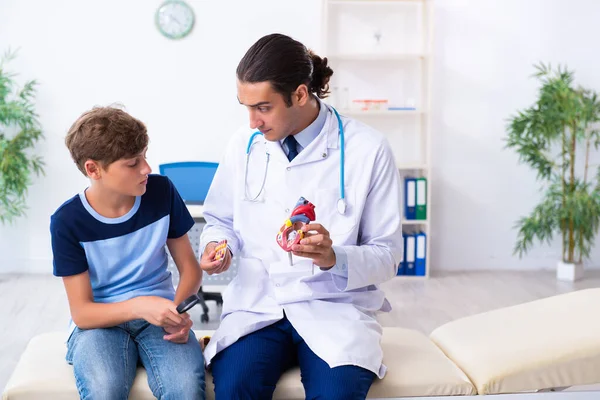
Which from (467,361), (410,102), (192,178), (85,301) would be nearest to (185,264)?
(85,301)

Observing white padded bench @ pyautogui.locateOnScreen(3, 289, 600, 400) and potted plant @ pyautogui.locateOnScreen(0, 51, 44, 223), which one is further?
potted plant @ pyautogui.locateOnScreen(0, 51, 44, 223)

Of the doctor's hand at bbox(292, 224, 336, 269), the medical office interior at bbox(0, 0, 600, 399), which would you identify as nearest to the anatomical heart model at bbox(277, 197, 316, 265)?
the doctor's hand at bbox(292, 224, 336, 269)

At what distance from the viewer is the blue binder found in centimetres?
486

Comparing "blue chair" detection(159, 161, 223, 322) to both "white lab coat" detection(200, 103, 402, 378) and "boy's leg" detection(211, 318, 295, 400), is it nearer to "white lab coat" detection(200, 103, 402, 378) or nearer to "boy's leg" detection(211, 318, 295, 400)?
"white lab coat" detection(200, 103, 402, 378)

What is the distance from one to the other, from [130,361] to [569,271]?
3649 millimetres

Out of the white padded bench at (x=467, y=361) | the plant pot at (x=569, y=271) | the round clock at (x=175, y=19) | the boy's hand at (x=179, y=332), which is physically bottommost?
the plant pot at (x=569, y=271)

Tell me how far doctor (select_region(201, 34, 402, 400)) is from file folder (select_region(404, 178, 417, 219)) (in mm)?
2843

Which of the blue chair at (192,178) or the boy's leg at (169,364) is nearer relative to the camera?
the boy's leg at (169,364)

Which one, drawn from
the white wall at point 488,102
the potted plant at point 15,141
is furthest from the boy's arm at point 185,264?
the white wall at point 488,102

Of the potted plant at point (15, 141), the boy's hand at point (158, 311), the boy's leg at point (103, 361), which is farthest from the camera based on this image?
the potted plant at point (15, 141)

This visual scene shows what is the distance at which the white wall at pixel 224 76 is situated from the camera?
486cm

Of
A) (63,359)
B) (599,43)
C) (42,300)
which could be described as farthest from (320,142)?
(599,43)

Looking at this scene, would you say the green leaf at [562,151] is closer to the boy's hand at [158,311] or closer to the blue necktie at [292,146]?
the blue necktie at [292,146]

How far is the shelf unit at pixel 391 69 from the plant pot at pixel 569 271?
0.82 m
